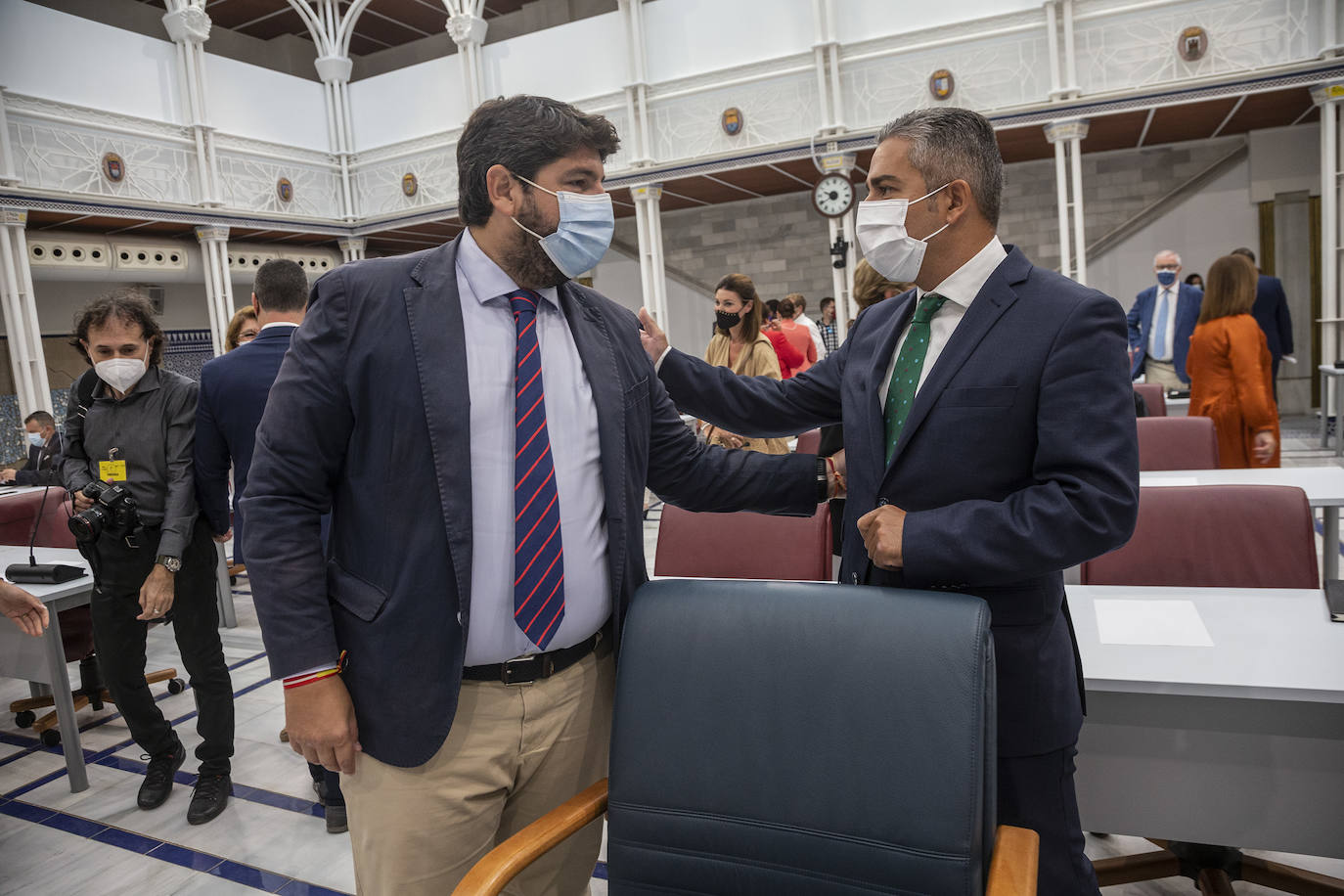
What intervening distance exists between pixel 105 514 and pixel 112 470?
0.60ft

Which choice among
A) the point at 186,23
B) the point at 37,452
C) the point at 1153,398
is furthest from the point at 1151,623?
the point at 186,23

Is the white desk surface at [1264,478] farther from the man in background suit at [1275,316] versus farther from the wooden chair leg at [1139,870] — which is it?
the man in background suit at [1275,316]

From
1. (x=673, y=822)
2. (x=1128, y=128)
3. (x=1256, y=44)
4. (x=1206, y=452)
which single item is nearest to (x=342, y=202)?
(x=1128, y=128)

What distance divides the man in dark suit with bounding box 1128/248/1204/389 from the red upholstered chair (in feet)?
20.9

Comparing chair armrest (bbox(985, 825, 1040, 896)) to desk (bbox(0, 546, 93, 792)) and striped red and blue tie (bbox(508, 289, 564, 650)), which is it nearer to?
striped red and blue tie (bbox(508, 289, 564, 650))

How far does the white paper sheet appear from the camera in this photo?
74.7 inches

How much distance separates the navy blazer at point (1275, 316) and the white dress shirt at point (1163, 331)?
521 millimetres

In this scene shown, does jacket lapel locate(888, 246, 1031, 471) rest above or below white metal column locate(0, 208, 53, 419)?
below

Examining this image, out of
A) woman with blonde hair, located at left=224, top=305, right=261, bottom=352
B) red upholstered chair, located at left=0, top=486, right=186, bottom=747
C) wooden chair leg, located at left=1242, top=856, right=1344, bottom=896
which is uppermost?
woman with blonde hair, located at left=224, top=305, right=261, bottom=352

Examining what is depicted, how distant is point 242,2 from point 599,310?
15.3 m

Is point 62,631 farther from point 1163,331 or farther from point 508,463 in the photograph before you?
point 1163,331

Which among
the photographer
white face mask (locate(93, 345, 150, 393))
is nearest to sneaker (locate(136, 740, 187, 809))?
the photographer

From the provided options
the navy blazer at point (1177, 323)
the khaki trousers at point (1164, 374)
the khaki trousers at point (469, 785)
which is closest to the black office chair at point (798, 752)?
the khaki trousers at point (469, 785)

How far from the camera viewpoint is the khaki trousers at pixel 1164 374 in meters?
6.20
